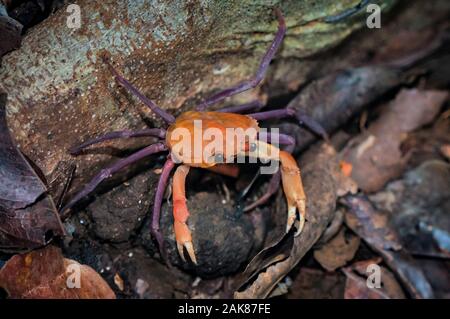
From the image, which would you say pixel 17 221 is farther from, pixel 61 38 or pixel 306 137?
pixel 306 137

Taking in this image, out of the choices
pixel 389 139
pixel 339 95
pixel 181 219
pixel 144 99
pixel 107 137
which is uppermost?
pixel 144 99

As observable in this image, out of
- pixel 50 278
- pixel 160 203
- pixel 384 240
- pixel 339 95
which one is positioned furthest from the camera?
pixel 339 95

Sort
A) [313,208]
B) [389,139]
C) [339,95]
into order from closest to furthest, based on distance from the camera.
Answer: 1. [313,208]
2. [339,95]
3. [389,139]

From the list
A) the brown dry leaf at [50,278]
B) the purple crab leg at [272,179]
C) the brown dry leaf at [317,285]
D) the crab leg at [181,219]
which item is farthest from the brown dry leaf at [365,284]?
the brown dry leaf at [50,278]

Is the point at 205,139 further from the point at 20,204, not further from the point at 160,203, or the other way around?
the point at 20,204

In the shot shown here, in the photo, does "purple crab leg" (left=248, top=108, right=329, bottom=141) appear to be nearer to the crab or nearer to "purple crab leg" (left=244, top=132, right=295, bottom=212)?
the crab

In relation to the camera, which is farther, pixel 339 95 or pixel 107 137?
pixel 339 95

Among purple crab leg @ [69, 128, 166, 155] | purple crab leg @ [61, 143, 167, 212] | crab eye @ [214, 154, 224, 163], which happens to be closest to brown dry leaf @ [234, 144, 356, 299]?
crab eye @ [214, 154, 224, 163]

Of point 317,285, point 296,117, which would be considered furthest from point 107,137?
point 317,285
